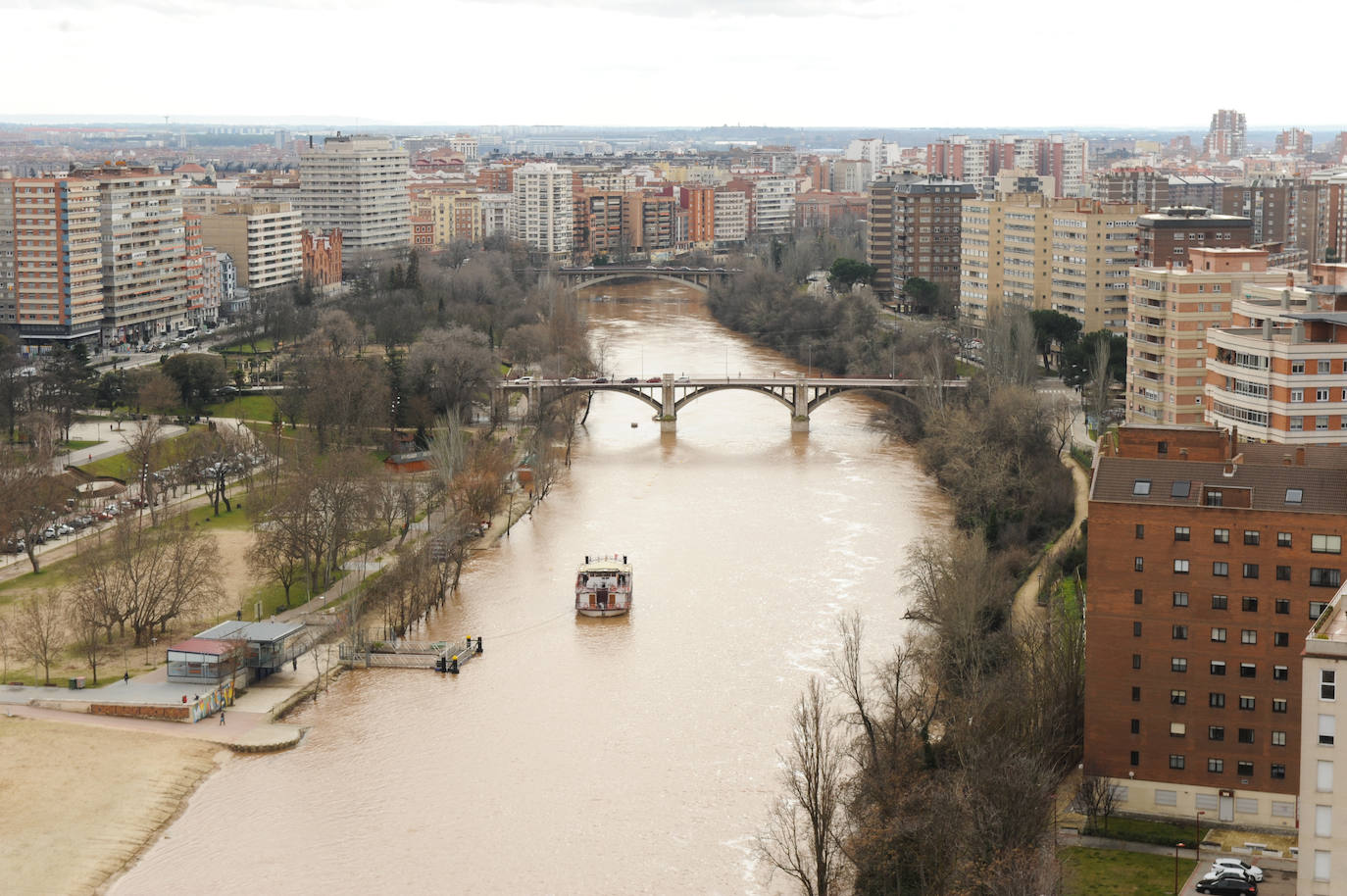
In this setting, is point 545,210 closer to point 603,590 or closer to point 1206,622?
point 603,590

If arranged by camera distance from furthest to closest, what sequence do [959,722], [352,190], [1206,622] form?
[352,190] → [959,722] → [1206,622]

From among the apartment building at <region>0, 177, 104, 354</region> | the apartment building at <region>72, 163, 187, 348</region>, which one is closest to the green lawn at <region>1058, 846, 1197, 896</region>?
the apartment building at <region>0, 177, 104, 354</region>

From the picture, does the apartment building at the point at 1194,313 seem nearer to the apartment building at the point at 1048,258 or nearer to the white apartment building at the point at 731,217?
the apartment building at the point at 1048,258

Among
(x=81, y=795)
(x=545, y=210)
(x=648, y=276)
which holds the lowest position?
(x=81, y=795)

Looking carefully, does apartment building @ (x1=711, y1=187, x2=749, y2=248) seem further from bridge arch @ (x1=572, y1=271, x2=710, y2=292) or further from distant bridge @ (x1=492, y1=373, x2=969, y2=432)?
distant bridge @ (x1=492, y1=373, x2=969, y2=432)

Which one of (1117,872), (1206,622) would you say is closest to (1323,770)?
(1117,872)

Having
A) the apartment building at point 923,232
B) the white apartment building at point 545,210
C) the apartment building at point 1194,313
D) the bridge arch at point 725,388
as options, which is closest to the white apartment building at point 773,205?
the white apartment building at point 545,210

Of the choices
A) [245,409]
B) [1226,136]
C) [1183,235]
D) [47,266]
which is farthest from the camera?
[1226,136]
